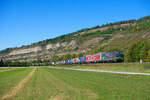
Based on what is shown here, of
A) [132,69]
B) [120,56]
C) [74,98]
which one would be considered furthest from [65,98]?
[120,56]

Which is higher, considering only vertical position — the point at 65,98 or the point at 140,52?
the point at 140,52

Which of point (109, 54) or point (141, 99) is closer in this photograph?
point (141, 99)

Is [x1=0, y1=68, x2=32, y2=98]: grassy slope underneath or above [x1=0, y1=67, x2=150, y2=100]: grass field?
underneath

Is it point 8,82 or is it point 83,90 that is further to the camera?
point 8,82

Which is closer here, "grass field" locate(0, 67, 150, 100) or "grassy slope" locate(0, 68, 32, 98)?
"grass field" locate(0, 67, 150, 100)

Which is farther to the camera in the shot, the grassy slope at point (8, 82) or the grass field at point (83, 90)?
the grassy slope at point (8, 82)

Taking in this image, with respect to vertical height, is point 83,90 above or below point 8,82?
above

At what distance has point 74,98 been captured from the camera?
9039 mm

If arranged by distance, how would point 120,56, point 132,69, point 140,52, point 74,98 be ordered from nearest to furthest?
point 74,98 → point 132,69 → point 120,56 → point 140,52

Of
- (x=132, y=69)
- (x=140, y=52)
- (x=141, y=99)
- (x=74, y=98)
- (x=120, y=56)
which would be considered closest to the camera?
(x=141, y=99)

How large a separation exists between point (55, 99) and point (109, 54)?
5312cm

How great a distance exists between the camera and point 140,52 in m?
65.0

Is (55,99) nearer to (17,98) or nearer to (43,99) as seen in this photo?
(43,99)

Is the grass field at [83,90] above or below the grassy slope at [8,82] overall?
above
